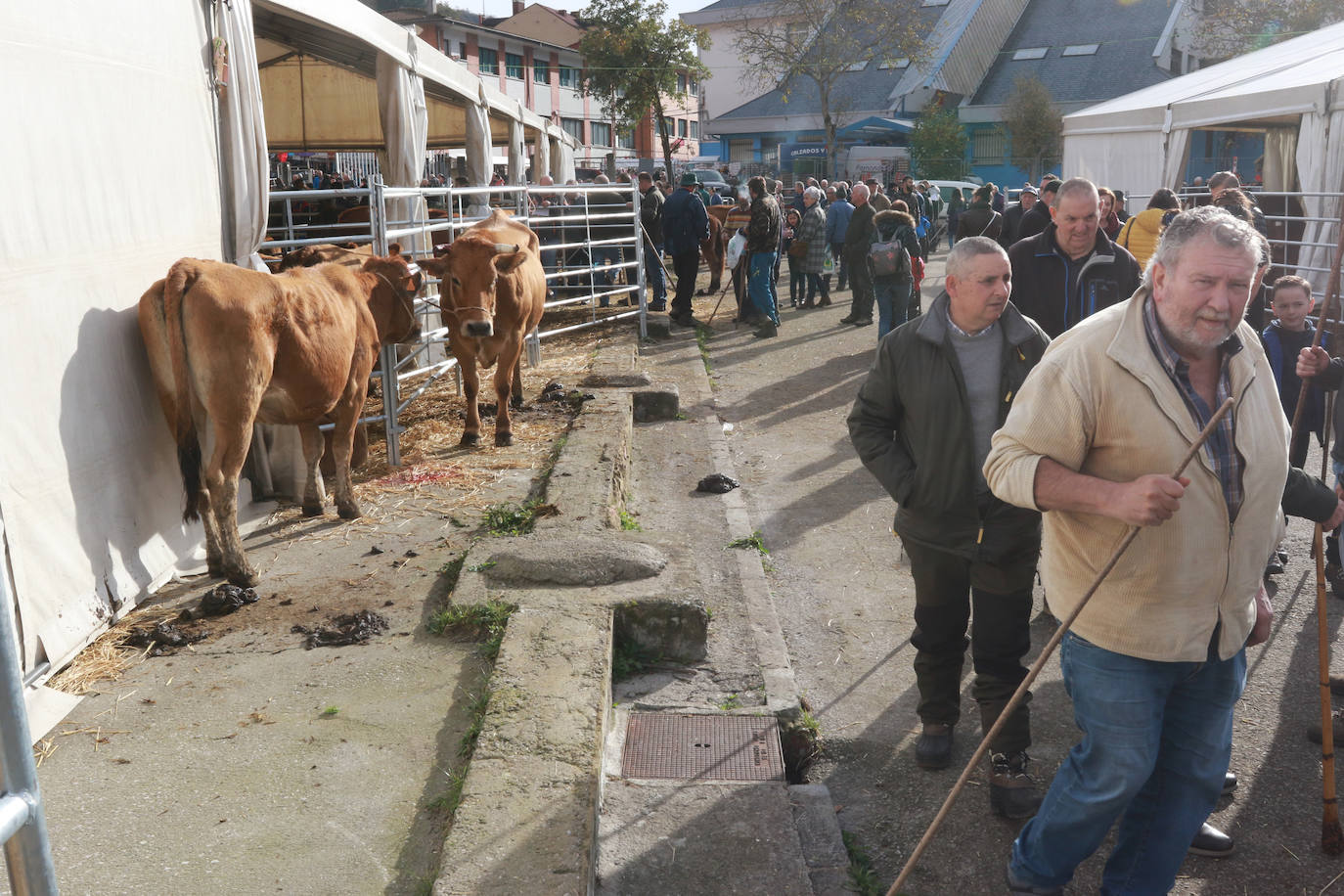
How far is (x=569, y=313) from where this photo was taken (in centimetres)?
1455

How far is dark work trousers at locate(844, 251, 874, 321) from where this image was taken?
49.7 feet

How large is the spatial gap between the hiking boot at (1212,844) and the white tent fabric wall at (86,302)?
4029 millimetres

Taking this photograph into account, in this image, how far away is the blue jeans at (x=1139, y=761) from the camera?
2.77 meters

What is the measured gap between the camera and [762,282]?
1463 cm

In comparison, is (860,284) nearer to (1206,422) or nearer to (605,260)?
(605,260)

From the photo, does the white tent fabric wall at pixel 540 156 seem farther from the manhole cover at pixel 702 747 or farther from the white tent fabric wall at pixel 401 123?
the manhole cover at pixel 702 747

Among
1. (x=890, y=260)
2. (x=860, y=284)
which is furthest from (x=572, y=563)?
(x=860, y=284)

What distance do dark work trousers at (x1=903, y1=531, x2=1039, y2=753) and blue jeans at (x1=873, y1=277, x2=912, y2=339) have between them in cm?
829

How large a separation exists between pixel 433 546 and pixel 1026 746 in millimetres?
3182

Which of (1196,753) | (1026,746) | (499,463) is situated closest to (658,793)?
(1026,746)

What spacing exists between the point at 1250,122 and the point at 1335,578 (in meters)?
11.8

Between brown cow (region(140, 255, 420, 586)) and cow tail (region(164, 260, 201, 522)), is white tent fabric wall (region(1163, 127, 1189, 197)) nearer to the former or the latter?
brown cow (region(140, 255, 420, 586))

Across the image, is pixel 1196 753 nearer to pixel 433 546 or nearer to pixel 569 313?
pixel 433 546

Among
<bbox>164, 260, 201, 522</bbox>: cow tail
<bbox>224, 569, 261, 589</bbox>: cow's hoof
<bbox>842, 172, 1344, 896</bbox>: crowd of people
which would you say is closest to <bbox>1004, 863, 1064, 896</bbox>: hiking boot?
<bbox>842, 172, 1344, 896</bbox>: crowd of people
